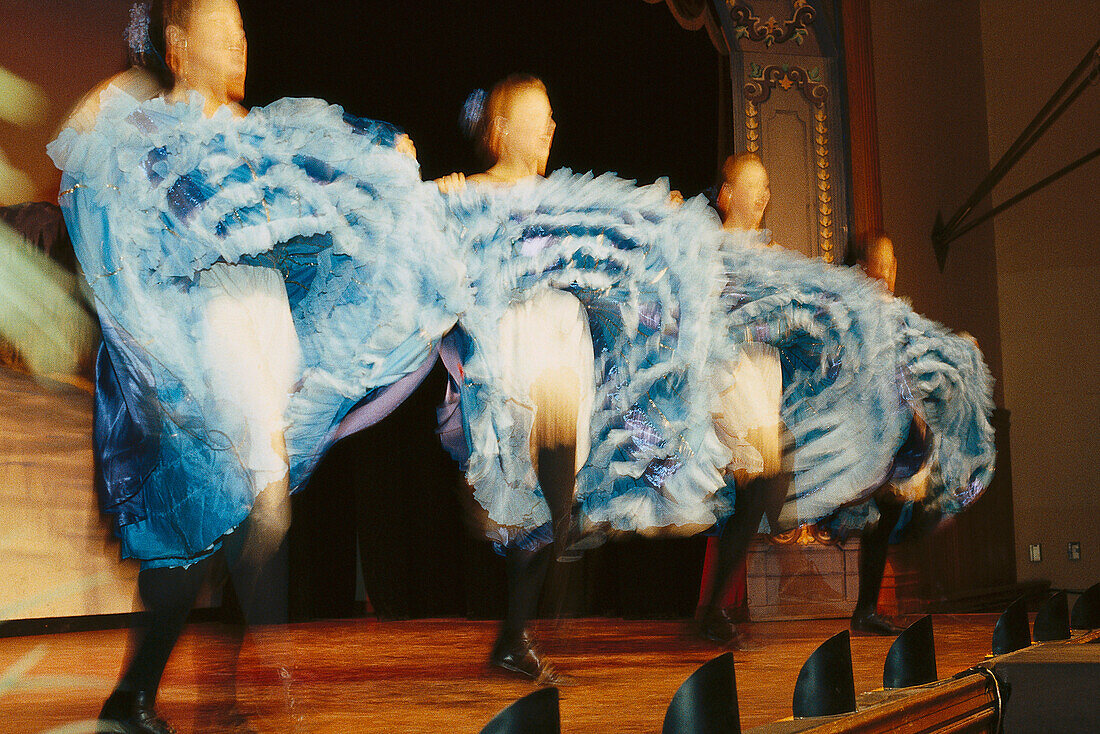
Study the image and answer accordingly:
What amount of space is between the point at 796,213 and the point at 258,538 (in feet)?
10.5

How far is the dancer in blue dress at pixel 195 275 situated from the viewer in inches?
58.7

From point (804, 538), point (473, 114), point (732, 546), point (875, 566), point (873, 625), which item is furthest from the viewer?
point (804, 538)

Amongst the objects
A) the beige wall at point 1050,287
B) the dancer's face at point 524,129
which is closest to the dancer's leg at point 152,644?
the dancer's face at point 524,129

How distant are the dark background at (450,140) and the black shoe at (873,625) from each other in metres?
0.94

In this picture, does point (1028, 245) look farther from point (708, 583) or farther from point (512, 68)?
point (512, 68)

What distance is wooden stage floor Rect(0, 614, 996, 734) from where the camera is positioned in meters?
1.55

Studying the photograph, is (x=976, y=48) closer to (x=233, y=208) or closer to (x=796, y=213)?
(x=796, y=213)

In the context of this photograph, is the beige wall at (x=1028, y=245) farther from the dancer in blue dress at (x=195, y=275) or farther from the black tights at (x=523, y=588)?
the dancer in blue dress at (x=195, y=275)

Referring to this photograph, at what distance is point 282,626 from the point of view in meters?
1.66

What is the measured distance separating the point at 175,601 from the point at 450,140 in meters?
2.52

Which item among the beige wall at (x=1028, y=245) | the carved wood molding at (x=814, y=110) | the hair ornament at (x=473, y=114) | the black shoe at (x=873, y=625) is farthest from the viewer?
the beige wall at (x=1028, y=245)

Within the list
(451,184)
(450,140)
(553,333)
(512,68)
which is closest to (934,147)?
(512,68)

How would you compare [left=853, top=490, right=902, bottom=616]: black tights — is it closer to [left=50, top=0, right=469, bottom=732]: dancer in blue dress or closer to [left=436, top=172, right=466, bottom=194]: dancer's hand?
[left=436, top=172, right=466, bottom=194]: dancer's hand

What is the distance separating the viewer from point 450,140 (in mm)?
3658
